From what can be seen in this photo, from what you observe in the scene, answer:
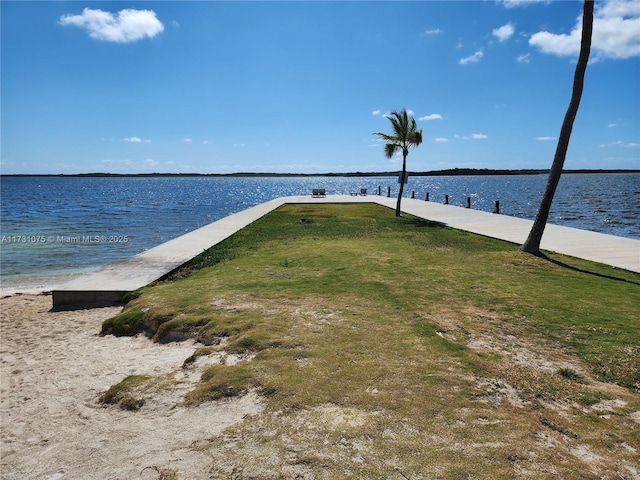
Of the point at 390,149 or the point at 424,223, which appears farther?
the point at 390,149

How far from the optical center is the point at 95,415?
487 cm

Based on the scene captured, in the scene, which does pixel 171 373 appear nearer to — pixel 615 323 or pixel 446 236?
pixel 615 323

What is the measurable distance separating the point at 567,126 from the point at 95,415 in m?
13.7

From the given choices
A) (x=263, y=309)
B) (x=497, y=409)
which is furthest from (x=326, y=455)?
(x=263, y=309)

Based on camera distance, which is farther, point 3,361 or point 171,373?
point 3,361

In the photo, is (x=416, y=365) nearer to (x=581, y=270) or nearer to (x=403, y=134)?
(x=581, y=270)

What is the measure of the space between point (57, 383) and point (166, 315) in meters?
2.15

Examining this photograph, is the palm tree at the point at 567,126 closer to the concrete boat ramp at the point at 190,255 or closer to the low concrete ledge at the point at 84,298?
the concrete boat ramp at the point at 190,255

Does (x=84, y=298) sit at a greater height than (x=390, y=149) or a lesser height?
lesser

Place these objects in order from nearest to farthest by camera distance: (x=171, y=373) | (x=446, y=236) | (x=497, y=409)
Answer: (x=497, y=409) < (x=171, y=373) < (x=446, y=236)

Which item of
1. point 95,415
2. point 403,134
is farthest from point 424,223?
point 95,415

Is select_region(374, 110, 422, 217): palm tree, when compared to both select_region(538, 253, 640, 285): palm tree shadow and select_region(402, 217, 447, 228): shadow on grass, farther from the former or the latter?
select_region(538, 253, 640, 285): palm tree shadow

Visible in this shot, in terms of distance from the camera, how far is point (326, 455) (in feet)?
11.9

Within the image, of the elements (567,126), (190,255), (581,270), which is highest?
(567,126)
